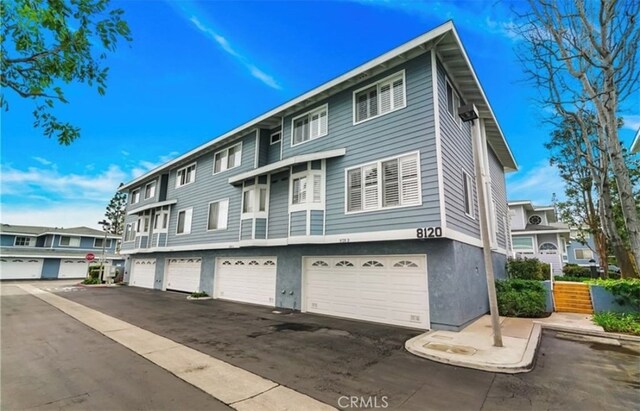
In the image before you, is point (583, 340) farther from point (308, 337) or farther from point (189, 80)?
point (189, 80)

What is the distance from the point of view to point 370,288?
945cm

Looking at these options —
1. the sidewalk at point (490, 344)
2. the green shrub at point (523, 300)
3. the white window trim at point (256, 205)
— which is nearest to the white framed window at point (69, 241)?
the white window trim at point (256, 205)

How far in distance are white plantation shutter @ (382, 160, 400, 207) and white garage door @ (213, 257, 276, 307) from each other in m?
6.15

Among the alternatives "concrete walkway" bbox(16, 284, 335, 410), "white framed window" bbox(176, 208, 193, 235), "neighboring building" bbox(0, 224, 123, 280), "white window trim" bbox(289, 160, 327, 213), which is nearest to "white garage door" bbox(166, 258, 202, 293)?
"white framed window" bbox(176, 208, 193, 235)

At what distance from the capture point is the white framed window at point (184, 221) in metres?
17.5

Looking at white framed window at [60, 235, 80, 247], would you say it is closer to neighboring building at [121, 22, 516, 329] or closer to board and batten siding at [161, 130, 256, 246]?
board and batten siding at [161, 130, 256, 246]

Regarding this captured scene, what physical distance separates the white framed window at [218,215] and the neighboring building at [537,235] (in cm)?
1995

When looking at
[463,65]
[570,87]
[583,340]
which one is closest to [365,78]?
[463,65]

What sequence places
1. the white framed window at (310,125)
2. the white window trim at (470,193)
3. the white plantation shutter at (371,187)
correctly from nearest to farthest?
1. the white plantation shutter at (371,187)
2. the white window trim at (470,193)
3. the white framed window at (310,125)

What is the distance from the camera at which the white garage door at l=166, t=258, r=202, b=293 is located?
17.0 metres

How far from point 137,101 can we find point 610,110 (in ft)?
70.7

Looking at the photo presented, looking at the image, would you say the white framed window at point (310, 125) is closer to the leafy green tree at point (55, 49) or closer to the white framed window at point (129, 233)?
the leafy green tree at point (55, 49)

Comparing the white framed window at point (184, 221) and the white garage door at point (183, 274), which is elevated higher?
the white framed window at point (184, 221)
